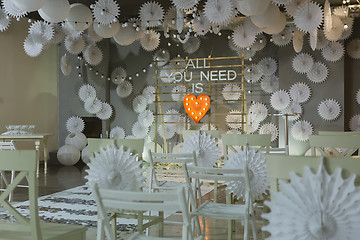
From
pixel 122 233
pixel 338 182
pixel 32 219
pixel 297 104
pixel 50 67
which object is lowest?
pixel 122 233

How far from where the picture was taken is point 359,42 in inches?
373

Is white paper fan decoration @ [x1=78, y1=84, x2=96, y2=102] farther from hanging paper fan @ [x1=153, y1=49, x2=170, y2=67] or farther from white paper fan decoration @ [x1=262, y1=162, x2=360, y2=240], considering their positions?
white paper fan decoration @ [x1=262, y1=162, x2=360, y2=240]

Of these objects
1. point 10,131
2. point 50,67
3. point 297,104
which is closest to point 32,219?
point 10,131

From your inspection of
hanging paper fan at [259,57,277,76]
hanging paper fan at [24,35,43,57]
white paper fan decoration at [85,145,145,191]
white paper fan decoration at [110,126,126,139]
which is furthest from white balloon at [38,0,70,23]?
white paper fan decoration at [110,126,126,139]

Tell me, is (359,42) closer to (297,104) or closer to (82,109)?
(297,104)

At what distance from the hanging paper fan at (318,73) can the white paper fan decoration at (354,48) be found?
638 mm

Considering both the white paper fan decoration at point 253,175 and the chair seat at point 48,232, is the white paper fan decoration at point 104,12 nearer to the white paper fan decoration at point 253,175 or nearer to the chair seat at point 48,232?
the white paper fan decoration at point 253,175

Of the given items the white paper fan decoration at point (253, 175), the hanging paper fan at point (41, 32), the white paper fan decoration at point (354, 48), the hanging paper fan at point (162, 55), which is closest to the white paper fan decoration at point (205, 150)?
the white paper fan decoration at point (253, 175)

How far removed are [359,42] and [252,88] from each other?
245cm

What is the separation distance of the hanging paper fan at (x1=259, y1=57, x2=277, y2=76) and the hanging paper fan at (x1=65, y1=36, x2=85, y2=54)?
156 inches

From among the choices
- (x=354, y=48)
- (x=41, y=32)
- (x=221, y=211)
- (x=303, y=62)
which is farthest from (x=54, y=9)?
(x=354, y=48)

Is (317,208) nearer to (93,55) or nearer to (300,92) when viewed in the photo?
(300,92)

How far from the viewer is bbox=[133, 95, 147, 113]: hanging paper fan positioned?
1117 cm

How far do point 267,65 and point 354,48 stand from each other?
6.04 feet
